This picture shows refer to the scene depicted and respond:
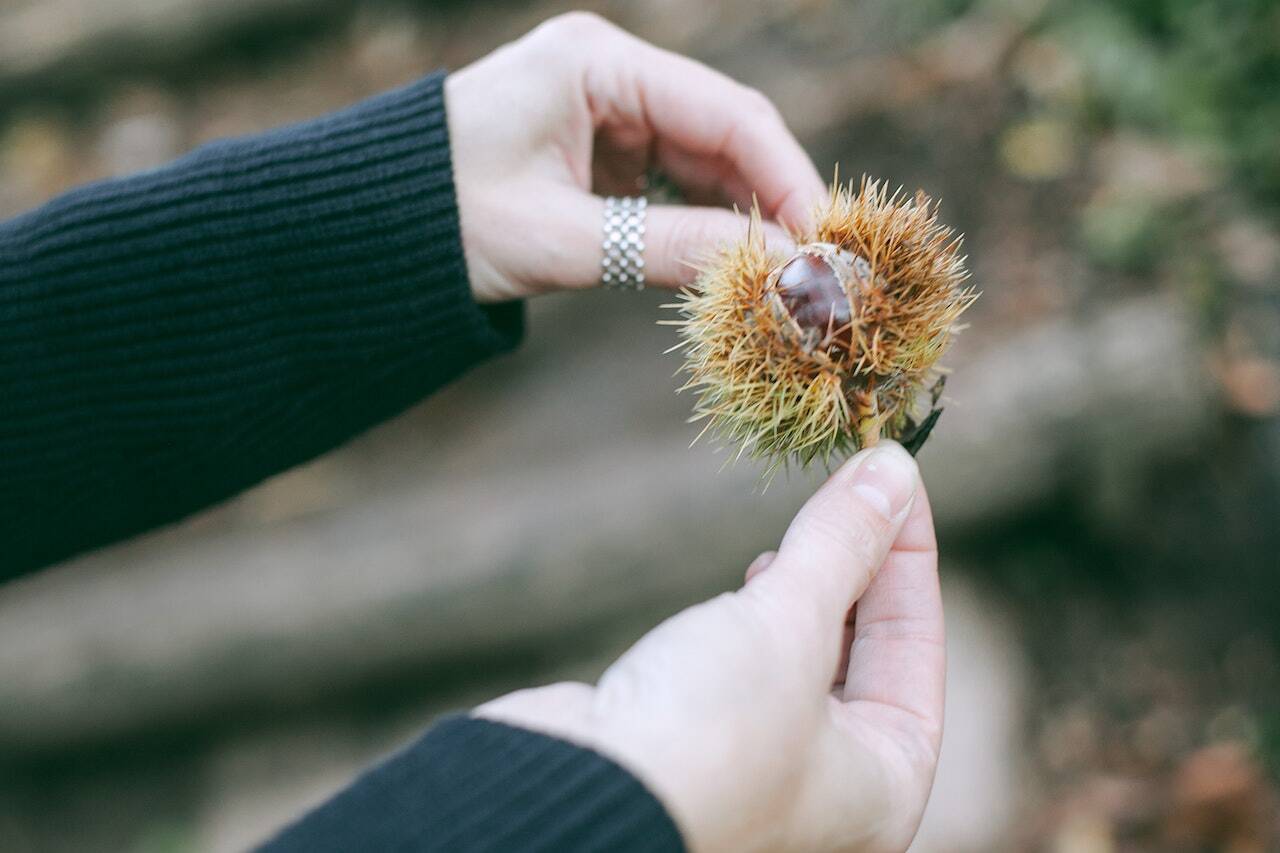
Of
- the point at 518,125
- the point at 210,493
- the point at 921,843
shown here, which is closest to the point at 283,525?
→ the point at 210,493

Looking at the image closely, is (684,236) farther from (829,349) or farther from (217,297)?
(217,297)

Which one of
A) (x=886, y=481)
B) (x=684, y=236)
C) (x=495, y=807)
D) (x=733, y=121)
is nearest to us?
(x=495, y=807)

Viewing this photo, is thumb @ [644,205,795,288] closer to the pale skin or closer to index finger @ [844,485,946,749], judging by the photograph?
the pale skin

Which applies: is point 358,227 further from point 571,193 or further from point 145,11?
point 145,11

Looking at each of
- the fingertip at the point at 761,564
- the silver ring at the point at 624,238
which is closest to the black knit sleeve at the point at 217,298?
the silver ring at the point at 624,238

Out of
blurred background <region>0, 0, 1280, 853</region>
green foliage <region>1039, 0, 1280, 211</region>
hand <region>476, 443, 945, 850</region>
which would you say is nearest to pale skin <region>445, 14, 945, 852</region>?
hand <region>476, 443, 945, 850</region>

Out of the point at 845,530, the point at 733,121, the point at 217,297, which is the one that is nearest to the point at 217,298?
the point at 217,297

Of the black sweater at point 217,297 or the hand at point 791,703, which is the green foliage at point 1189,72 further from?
the black sweater at point 217,297
